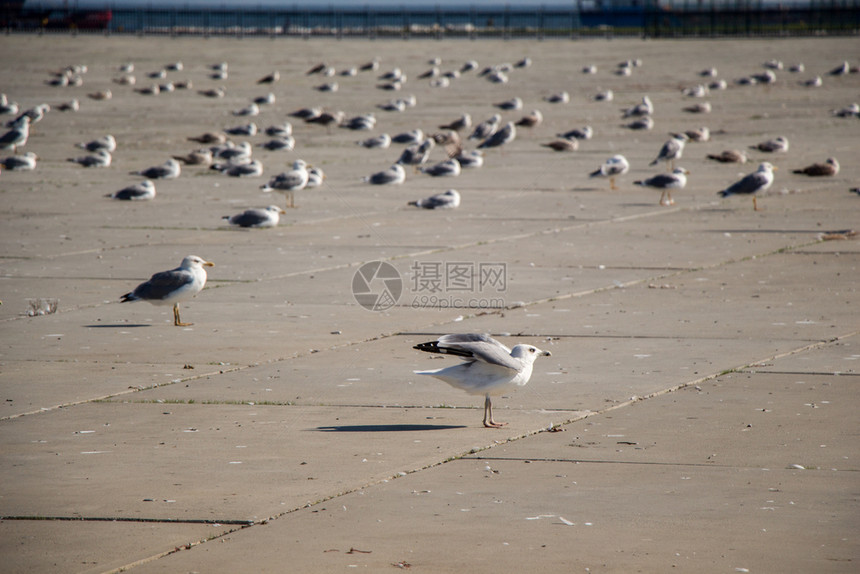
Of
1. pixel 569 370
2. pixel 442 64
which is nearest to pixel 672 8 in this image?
pixel 442 64

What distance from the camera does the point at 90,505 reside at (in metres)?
6.20

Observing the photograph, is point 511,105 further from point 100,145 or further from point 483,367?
point 483,367

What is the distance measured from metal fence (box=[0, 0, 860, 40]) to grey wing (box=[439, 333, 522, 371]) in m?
67.7

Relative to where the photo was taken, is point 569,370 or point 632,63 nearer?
point 569,370

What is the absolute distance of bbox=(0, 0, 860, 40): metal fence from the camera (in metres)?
79.8

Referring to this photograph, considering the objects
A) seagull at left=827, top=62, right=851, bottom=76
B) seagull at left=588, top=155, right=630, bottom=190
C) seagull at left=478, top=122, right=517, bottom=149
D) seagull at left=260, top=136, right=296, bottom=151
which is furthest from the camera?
seagull at left=827, top=62, right=851, bottom=76

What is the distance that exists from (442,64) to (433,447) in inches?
2209

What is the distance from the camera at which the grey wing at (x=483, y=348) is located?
24.7 feet

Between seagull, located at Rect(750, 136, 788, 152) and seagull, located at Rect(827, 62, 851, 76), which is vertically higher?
seagull, located at Rect(827, 62, 851, 76)

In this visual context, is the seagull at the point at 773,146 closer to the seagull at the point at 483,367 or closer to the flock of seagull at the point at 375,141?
the flock of seagull at the point at 375,141

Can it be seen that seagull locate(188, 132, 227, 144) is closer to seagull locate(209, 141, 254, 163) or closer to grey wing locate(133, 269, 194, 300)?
seagull locate(209, 141, 254, 163)

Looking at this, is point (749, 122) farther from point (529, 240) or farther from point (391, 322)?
point (391, 322)

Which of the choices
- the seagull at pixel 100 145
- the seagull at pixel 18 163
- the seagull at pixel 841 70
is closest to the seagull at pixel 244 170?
the seagull at pixel 18 163

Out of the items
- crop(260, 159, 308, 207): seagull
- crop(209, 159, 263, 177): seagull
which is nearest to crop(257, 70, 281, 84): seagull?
crop(209, 159, 263, 177): seagull
